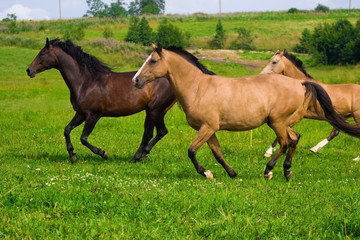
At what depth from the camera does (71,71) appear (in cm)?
1037

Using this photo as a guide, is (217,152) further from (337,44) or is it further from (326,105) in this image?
(337,44)

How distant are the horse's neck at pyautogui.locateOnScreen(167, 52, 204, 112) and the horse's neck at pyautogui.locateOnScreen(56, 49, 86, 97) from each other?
296cm

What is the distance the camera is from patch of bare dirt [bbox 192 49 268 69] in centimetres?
4622

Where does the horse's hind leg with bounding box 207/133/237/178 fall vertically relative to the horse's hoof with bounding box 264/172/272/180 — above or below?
above

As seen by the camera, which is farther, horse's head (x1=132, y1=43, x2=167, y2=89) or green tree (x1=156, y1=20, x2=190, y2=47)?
green tree (x1=156, y1=20, x2=190, y2=47)

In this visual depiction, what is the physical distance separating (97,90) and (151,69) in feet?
9.03

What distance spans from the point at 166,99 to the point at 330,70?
33430 mm

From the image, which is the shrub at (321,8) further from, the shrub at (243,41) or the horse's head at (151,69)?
the horse's head at (151,69)

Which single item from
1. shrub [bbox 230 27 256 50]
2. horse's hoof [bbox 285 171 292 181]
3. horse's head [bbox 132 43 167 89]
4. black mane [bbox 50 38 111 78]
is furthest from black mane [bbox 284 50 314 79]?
shrub [bbox 230 27 256 50]

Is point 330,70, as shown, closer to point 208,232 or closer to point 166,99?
point 166,99

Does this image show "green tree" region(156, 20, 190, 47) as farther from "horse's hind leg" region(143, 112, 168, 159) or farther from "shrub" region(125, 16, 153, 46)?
"horse's hind leg" region(143, 112, 168, 159)

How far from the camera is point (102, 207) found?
5.96 meters

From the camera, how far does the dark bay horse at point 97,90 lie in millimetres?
10289

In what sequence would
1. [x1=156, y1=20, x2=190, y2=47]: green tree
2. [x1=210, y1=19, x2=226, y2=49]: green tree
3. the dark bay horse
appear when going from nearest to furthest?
the dark bay horse
[x1=156, y1=20, x2=190, y2=47]: green tree
[x1=210, y1=19, x2=226, y2=49]: green tree
